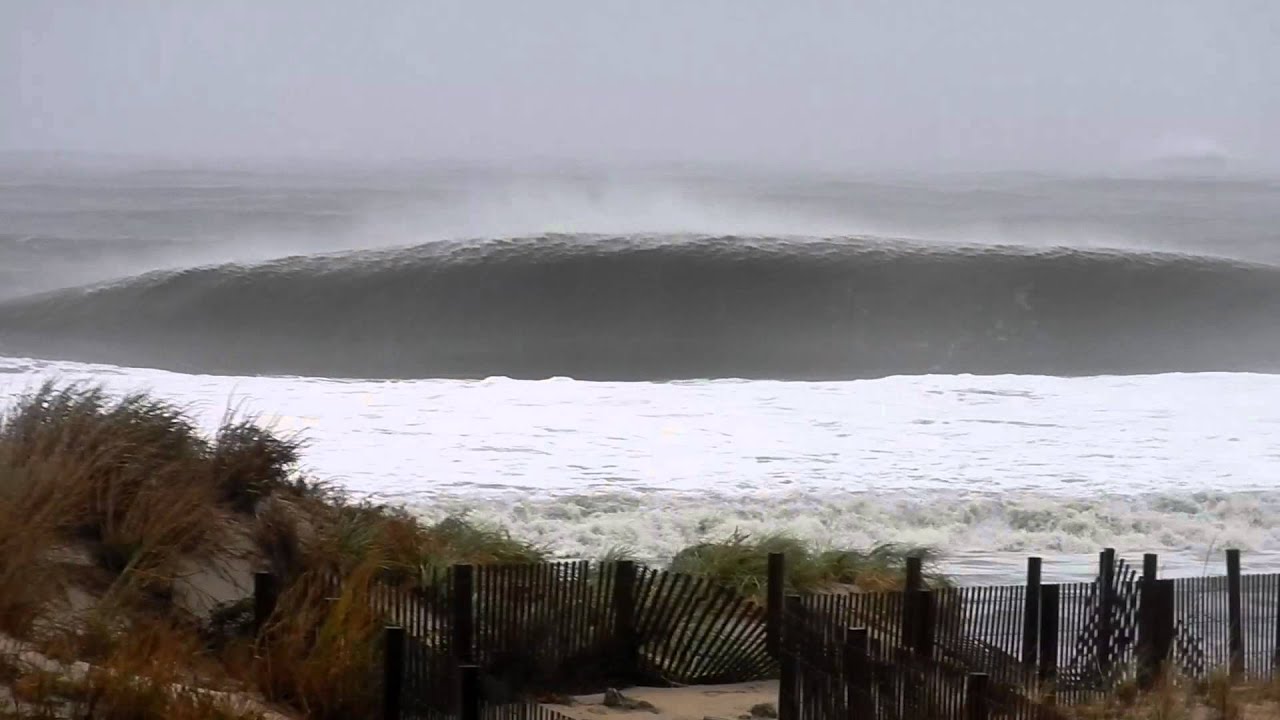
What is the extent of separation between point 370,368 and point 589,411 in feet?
29.5

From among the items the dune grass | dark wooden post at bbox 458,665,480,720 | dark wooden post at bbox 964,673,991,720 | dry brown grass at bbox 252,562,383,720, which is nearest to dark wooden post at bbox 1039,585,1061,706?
the dune grass

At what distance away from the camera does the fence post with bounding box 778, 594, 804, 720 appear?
646cm

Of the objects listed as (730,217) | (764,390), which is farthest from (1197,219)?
(764,390)

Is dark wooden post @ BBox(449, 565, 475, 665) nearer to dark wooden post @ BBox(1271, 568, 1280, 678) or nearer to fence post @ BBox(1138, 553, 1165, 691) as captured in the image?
fence post @ BBox(1138, 553, 1165, 691)

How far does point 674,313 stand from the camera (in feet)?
115

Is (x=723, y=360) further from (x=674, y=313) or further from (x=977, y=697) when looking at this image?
(x=977, y=697)

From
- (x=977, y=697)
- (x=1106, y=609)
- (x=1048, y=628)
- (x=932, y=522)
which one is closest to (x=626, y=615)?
(x=1048, y=628)

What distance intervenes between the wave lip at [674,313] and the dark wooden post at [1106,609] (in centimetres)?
2196

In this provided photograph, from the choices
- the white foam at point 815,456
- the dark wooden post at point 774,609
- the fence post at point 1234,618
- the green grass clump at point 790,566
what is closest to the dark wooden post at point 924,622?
the dark wooden post at point 774,609

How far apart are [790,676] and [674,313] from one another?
28683 millimetres

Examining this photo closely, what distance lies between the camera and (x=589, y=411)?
22875 millimetres

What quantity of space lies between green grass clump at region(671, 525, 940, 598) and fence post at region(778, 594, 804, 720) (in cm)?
315

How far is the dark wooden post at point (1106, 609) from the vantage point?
323 inches

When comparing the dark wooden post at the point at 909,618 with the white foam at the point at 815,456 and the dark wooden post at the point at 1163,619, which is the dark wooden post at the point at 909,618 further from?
the white foam at the point at 815,456
